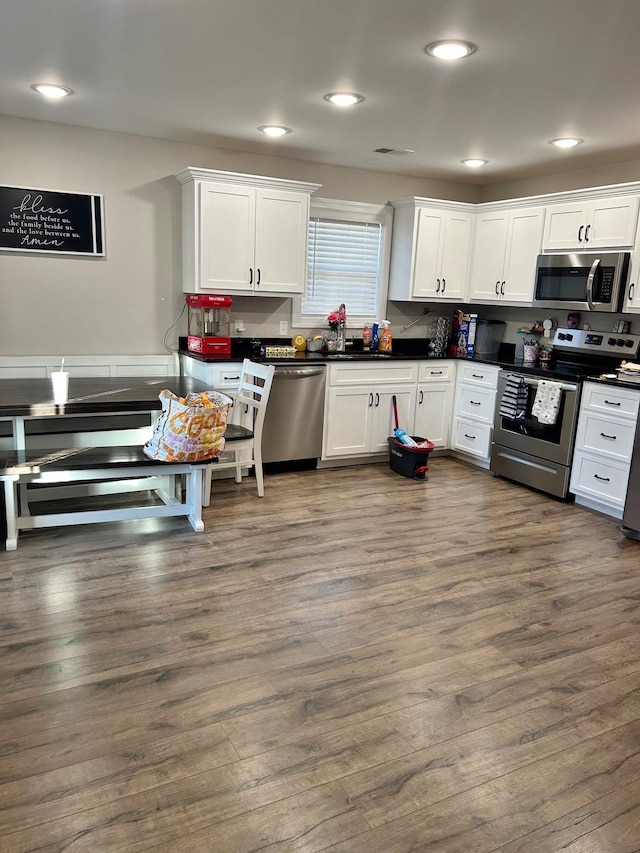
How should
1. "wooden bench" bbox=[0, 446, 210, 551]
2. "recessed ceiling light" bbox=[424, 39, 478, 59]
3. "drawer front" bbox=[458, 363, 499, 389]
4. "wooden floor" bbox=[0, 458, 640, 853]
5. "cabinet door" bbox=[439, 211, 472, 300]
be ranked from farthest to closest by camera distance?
"cabinet door" bbox=[439, 211, 472, 300] → "drawer front" bbox=[458, 363, 499, 389] → "wooden bench" bbox=[0, 446, 210, 551] → "recessed ceiling light" bbox=[424, 39, 478, 59] → "wooden floor" bbox=[0, 458, 640, 853]

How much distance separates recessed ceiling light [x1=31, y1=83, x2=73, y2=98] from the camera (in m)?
3.44

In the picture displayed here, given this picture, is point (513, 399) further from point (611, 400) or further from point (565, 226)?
point (565, 226)

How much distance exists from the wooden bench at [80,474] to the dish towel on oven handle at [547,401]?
2430mm

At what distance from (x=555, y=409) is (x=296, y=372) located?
186 centimetres

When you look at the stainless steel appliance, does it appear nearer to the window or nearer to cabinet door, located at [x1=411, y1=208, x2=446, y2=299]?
cabinet door, located at [x1=411, y1=208, x2=446, y2=299]

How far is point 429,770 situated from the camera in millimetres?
1944

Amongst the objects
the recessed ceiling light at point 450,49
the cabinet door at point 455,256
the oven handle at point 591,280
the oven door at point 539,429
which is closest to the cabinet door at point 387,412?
the oven door at point 539,429

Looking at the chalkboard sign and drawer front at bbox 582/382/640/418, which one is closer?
drawer front at bbox 582/382/640/418

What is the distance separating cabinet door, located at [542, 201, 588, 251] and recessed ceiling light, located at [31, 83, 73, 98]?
340cm

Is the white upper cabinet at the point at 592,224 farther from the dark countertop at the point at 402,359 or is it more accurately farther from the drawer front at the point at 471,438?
the drawer front at the point at 471,438

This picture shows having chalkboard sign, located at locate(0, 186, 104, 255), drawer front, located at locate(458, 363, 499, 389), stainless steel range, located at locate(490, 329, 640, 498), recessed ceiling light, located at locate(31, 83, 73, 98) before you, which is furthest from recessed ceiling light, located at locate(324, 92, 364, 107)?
drawer front, located at locate(458, 363, 499, 389)

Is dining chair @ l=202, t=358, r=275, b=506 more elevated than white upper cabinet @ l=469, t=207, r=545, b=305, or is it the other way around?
white upper cabinet @ l=469, t=207, r=545, b=305

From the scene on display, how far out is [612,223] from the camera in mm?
4387

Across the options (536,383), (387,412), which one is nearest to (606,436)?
(536,383)
